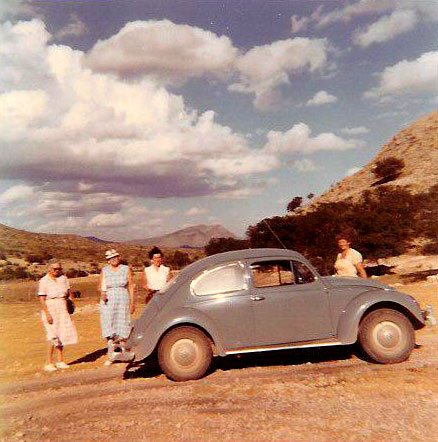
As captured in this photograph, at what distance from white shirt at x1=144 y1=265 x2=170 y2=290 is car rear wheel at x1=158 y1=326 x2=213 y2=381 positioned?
76.9 inches

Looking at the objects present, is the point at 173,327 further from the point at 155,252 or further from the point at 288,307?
the point at 155,252

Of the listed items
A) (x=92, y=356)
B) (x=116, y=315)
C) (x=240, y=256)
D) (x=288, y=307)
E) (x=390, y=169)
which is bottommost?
(x=92, y=356)

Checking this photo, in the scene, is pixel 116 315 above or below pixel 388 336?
above

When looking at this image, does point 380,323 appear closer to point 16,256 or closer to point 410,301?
point 410,301

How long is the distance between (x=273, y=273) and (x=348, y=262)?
1.99 metres

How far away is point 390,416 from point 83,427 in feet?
10.8

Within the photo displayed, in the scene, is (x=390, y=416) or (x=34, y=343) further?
(x=34, y=343)

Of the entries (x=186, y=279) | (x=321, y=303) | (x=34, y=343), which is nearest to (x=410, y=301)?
(x=321, y=303)

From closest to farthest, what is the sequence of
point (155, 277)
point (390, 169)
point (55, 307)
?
point (55, 307)
point (155, 277)
point (390, 169)

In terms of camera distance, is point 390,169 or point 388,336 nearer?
point 388,336

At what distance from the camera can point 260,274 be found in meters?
6.65

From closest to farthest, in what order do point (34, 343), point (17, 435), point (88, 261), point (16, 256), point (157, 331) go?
point (17, 435) → point (157, 331) → point (34, 343) → point (16, 256) → point (88, 261)

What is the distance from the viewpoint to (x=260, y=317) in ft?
21.0

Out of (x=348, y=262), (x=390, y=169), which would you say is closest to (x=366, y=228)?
(x=348, y=262)
